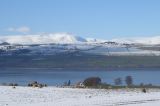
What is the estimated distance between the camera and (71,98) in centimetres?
4459

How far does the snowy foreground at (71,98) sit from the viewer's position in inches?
1575

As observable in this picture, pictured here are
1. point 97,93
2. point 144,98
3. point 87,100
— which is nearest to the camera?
point 87,100

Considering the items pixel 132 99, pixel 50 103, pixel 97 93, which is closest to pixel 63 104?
pixel 50 103

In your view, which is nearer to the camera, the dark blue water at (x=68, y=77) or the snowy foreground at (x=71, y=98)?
the snowy foreground at (x=71, y=98)

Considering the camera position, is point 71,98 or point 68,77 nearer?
point 71,98

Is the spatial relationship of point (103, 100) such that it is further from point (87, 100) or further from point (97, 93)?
point (97, 93)

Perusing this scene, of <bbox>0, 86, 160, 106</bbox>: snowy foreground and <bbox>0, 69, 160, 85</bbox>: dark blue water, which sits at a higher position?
<bbox>0, 69, 160, 85</bbox>: dark blue water

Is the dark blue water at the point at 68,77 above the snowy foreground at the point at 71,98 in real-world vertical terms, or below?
above

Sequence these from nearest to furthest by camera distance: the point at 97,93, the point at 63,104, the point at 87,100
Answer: the point at 63,104
the point at 87,100
the point at 97,93

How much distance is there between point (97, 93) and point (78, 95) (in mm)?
2735

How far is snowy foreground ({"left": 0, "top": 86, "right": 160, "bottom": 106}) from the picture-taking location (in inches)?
1575

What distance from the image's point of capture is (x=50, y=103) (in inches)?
1561

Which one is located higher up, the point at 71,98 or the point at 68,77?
the point at 68,77

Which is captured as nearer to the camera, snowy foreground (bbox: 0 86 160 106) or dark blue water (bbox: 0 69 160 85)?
snowy foreground (bbox: 0 86 160 106)
